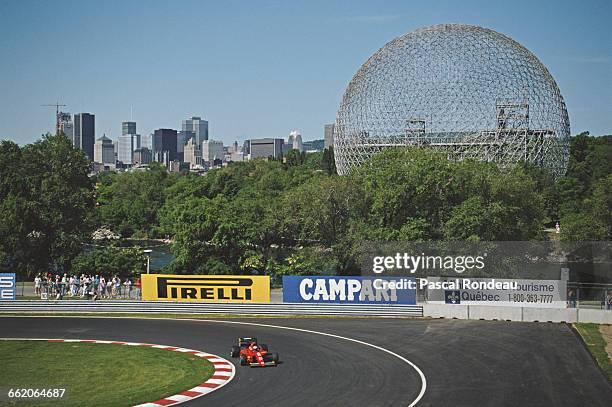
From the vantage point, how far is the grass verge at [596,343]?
91.4 ft

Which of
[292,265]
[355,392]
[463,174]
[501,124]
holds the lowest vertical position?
[355,392]

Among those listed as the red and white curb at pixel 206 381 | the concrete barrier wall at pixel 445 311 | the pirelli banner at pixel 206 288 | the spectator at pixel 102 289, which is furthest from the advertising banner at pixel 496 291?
the spectator at pixel 102 289

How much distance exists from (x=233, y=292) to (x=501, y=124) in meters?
45.3

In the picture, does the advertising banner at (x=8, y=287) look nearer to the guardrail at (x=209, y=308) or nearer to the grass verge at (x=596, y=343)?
the guardrail at (x=209, y=308)

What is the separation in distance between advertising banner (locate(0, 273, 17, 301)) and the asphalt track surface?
11.4 ft

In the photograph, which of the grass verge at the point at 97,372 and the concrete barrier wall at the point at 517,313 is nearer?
the grass verge at the point at 97,372

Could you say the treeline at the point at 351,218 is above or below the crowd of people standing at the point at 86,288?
above

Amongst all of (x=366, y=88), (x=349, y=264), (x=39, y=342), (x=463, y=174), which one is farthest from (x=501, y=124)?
(x=39, y=342)

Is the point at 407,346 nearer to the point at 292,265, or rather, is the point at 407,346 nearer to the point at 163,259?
the point at 292,265

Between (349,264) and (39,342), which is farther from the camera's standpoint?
(349,264)

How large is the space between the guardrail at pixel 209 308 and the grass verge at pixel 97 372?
997cm

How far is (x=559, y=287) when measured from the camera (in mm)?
39469

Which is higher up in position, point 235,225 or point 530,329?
point 235,225

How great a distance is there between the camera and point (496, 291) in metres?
40.4
